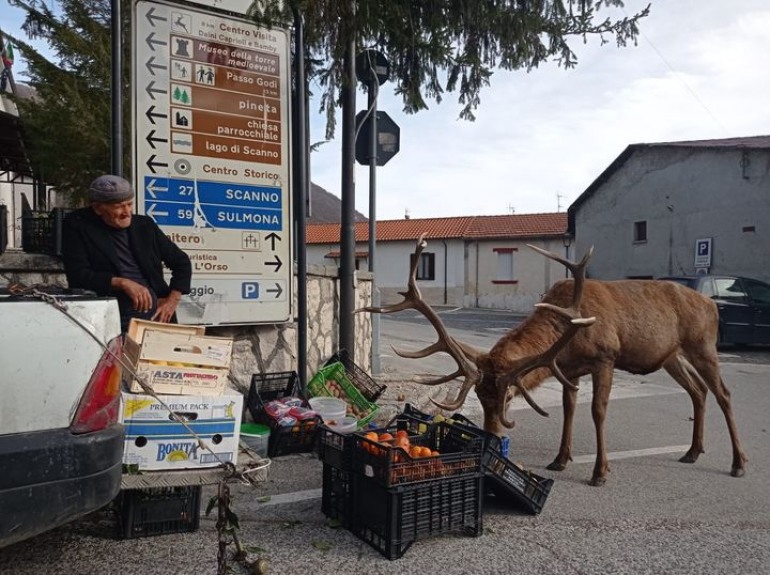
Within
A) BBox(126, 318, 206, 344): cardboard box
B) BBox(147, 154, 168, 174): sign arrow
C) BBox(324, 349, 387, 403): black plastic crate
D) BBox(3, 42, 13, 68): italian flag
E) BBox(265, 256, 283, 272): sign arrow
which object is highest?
BBox(3, 42, 13, 68): italian flag

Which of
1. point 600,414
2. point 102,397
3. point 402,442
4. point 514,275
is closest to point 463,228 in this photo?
point 514,275

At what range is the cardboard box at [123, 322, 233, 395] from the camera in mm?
3855

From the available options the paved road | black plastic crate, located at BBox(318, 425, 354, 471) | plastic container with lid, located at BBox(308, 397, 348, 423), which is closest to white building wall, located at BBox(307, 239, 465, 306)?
plastic container with lid, located at BBox(308, 397, 348, 423)

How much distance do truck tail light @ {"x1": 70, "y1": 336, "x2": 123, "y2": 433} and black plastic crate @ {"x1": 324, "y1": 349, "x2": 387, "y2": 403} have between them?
3.97 meters

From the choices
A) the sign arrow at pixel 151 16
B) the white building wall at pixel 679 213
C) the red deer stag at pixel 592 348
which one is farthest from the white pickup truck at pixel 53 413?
the white building wall at pixel 679 213

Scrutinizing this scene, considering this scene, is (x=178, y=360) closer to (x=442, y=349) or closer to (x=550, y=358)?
(x=442, y=349)

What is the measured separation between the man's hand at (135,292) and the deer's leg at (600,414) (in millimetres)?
3432

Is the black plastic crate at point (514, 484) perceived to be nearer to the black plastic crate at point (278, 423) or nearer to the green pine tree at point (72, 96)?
the black plastic crate at point (278, 423)

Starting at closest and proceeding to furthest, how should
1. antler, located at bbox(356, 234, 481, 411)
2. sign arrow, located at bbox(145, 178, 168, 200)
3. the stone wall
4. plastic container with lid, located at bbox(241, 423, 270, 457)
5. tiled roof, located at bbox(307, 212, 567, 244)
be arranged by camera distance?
antler, located at bbox(356, 234, 481, 411) < plastic container with lid, located at bbox(241, 423, 270, 457) < the stone wall < sign arrow, located at bbox(145, 178, 168, 200) < tiled roof, located at bbox(307, 212, 567, 244)

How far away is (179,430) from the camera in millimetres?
3789

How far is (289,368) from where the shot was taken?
7004mm

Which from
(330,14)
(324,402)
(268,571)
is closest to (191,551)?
(268,571)

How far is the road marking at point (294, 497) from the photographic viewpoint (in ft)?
15.1

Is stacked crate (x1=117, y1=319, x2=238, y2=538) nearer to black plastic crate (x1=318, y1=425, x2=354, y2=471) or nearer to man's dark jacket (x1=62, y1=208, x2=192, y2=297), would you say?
black plastic crate (x1=318, y1=425, x2=354, y2=471)
